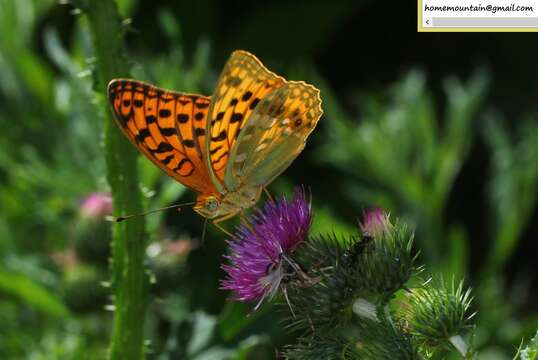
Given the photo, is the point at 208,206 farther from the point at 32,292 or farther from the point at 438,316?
the point at 32,292

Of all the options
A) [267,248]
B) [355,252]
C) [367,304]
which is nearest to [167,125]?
[267,248]

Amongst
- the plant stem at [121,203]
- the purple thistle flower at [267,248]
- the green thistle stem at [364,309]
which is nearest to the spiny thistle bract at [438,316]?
the green thistle stem at [364,309]

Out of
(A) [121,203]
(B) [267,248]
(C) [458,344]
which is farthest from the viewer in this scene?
(A) [121,203]

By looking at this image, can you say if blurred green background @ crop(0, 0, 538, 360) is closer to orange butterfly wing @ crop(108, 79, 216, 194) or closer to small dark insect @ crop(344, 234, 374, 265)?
orange butterfly wing @ crop(108, 79, 216, 194)

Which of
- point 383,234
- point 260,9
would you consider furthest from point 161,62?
point 383,234

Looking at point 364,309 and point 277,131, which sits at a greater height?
point 277,131

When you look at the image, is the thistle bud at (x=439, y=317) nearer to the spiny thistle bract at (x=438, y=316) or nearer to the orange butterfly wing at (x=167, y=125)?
the spiny thistle bract at (x=438, y=316)

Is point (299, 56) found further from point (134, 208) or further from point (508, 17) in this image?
point (134, 208)

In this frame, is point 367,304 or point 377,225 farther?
point 377,225
